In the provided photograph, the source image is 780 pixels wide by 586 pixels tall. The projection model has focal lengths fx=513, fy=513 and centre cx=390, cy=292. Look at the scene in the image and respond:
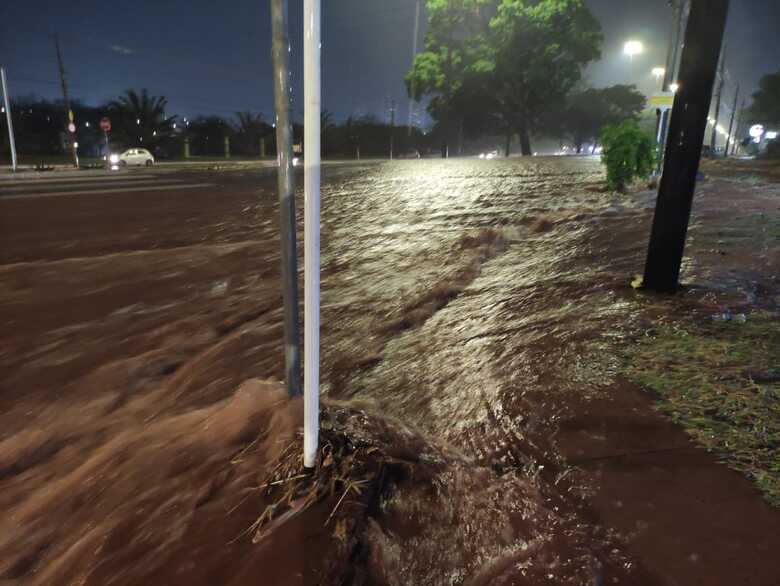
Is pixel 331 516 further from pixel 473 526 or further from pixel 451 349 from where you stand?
pixel 451 349

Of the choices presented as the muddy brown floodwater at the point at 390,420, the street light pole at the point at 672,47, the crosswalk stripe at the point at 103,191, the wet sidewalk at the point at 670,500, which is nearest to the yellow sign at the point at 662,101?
the street light pole at the point at 672,47

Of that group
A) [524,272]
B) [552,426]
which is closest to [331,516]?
[552,426]

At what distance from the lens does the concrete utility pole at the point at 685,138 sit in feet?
12.4

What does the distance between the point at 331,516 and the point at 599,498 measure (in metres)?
1.09

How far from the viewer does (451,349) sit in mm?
3725

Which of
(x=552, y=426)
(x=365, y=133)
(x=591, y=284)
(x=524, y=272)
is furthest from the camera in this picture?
(x=365, y=133)

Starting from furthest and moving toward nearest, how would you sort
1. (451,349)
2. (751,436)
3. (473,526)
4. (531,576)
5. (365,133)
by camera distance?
(365,133) → (451,349) → (751,436) → (473,526) → (531,576)

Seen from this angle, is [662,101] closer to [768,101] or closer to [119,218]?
[119,218]

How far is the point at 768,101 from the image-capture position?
1998 inches

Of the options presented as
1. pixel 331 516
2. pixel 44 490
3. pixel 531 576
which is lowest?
pixel 44 490

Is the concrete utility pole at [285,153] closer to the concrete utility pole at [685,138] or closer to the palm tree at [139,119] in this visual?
the concrete utility pole at [685,138]

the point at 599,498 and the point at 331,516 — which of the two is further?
the point at 599,498

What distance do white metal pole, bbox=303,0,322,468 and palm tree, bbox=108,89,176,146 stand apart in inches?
1793

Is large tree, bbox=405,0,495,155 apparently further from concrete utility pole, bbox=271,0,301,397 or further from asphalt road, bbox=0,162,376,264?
concrete utility pole, bbox=271,0,301,397
